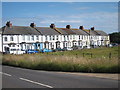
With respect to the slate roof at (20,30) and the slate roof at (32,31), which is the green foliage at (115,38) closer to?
the slate roof at (32,31)

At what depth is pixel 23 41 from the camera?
206 ft

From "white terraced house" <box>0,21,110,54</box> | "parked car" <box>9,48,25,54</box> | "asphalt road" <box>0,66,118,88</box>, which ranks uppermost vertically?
"white terraced house" <box>0,21,110,54</box>

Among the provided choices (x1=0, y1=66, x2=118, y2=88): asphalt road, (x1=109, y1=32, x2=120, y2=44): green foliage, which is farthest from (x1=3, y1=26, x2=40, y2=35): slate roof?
(x1=109, y1=32, x2=120, y2=44): green foliage

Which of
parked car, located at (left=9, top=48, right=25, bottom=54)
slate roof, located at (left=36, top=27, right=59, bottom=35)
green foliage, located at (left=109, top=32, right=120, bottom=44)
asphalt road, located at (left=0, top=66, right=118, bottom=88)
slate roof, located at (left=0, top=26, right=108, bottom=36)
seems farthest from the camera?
green foliage, located at (left=109, top=32, right=120, bottom=44)

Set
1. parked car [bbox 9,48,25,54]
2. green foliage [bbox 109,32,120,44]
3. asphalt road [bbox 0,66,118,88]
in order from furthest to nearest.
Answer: green foliage [bbox 109,32,120,44] → parked car [bbox 9,48,25,54] → asphalt road [bbox 0,66,118,88]

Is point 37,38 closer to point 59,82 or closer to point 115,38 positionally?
point 59,82

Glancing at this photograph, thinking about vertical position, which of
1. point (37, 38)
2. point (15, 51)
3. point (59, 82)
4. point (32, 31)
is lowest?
point (59, 82)

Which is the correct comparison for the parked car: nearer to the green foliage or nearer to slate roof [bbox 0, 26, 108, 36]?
slate roof [bbox 0, 26, 108, 36]

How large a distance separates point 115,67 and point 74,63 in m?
4.13

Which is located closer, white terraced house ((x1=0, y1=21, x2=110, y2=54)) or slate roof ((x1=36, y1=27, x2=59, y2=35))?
white terraced house ((x1=0, y1=21, x2=110, y2=54))

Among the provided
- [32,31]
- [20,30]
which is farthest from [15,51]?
[32,31]

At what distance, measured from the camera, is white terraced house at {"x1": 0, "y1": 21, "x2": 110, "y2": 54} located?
5928 centimetres

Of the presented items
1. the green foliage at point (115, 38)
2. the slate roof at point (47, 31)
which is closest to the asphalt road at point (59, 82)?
the slate roof at point (47, 31)

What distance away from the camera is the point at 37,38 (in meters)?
66.8
